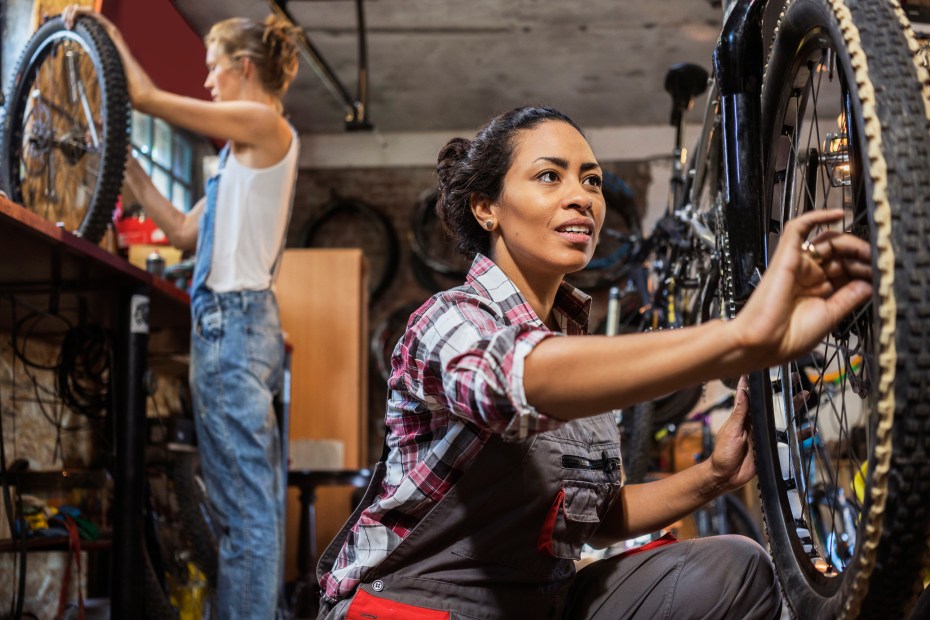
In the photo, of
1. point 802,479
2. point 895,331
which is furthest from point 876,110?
point 802,479

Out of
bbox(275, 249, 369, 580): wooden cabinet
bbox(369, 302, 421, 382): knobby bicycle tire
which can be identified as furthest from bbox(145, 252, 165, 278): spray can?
bbox(369, 302, 421, 382): knobby bicycle tire

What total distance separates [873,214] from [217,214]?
6.09ft

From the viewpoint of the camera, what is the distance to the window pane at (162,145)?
4066mm

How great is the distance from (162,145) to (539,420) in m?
3.52

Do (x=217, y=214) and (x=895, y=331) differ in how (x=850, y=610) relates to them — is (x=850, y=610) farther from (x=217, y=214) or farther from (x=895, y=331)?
(x=217, y=214)

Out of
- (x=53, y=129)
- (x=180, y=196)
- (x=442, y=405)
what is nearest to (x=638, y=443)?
(x=53, y=129)

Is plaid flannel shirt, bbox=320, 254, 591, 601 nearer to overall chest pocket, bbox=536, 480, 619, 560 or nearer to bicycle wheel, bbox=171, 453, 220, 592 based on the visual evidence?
overall chest pocket, bbox=536, 480, 619, 560

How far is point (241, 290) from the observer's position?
231 cm

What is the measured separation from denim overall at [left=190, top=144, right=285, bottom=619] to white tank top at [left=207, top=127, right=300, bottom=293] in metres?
0.06

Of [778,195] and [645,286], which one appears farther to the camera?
[645,286]

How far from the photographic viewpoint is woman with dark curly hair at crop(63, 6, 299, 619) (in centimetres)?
223

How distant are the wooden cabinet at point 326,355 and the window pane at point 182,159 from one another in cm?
82

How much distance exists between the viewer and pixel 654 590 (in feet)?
4.36

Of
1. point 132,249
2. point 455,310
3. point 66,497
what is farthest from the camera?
point 132,249
